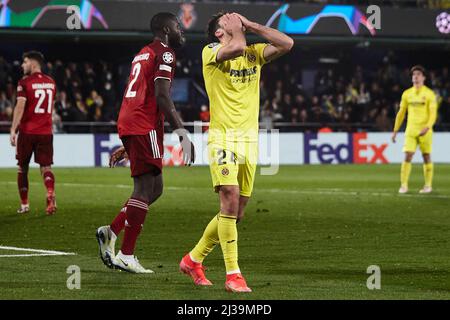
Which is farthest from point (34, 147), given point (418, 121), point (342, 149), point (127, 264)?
point (342, 149)

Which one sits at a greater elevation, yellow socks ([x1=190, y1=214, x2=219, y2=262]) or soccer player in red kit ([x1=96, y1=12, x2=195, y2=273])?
soccer player in red kit ([x1=96, y1=12, x2=195, y2=273])

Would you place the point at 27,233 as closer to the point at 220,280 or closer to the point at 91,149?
the point at 220,280

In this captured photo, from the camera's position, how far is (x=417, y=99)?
21047 mm

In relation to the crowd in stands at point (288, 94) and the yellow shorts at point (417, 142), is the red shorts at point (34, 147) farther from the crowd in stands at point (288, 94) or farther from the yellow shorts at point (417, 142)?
the crowd in stands at point (288, 94)

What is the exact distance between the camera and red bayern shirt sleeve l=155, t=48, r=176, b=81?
366 inches

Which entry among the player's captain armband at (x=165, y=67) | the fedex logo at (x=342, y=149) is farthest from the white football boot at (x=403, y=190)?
the fedex logo at (x=342, y=149)

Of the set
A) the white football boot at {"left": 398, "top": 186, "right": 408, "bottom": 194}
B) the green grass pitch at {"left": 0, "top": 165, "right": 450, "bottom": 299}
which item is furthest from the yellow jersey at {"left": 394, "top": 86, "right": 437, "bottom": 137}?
the green grass pitch at {"left": 0, "top": 165, "right": 450, "bottom": 299}

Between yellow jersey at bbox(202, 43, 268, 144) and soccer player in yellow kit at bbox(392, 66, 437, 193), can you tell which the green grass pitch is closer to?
soccer player in yellow kit at bbox(392, 66, 437, 193)

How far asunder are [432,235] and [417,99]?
8.29 meters

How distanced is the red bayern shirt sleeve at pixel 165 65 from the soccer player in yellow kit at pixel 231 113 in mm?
564

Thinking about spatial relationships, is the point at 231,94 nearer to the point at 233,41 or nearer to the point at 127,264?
the point at 233,41

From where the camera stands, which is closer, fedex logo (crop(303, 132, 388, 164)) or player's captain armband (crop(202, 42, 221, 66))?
player's captain armband (crop(202, 42, 221, 66))

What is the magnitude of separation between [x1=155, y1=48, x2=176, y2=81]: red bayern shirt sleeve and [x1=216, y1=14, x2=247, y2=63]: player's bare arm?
0.75 metres
